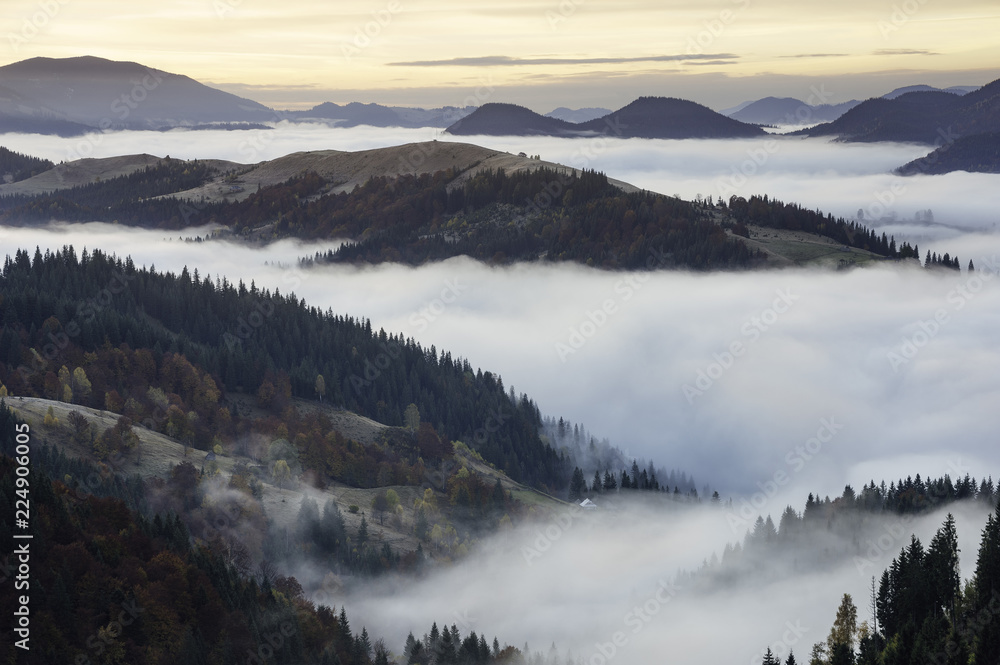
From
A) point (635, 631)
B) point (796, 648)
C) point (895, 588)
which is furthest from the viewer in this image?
point (635, 631)

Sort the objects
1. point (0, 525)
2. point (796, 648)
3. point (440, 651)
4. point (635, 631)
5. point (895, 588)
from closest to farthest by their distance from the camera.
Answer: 1. point (0, 525)
2. point (895, 588)
3. point (440, 651)
4. point (796, 648)
5. point (635, 631)

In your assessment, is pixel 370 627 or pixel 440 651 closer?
pixel 440 651

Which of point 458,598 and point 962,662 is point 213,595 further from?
point 962,662

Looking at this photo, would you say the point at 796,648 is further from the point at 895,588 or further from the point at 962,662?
the point at 962,662

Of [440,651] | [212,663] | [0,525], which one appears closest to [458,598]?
[440,651]

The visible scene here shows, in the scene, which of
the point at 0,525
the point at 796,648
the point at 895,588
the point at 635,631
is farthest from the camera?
the point at 635,631

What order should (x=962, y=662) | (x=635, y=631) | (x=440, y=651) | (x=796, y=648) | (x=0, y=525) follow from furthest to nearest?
(x=635, y=631) → (x=796, y=648) → (x=440, y=651) → (x=0, y=525) → (x=962, y=662)

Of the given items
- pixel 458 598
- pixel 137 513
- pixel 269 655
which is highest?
pixel 137 513

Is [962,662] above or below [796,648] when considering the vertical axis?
above

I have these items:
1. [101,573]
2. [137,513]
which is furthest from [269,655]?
[137,513]
